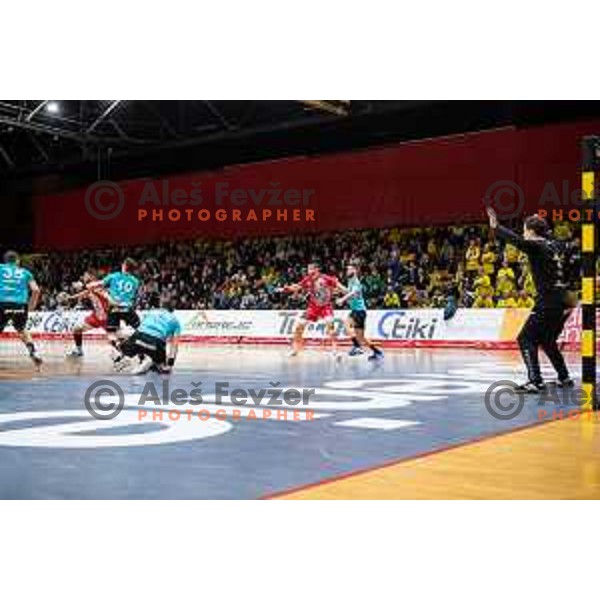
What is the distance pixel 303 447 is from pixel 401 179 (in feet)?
66.3

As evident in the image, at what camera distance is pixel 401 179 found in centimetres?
2528

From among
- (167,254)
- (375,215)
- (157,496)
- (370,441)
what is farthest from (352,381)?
(167,254)

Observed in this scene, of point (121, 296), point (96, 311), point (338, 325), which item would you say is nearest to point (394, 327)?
point (338, 325)

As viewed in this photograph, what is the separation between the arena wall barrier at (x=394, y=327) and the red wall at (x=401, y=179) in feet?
13.8

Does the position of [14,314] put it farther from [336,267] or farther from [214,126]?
[214,126]

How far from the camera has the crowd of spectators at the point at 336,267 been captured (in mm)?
20859

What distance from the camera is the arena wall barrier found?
19.6 m

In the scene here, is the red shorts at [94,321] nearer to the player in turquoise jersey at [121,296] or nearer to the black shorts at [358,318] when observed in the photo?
the player in turquoise jersey at [121,296]

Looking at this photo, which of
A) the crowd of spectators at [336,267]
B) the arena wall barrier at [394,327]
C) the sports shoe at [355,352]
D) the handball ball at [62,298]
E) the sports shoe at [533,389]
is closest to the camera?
the sports shoe at [533,389]

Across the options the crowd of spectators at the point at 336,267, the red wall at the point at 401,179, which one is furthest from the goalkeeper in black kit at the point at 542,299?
the red wall at the point at 401,179

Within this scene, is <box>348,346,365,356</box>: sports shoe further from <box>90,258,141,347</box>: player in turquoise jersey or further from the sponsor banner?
<box>90,258,141,347</box>: player in turquoise jersey

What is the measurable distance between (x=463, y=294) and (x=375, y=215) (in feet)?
18.1

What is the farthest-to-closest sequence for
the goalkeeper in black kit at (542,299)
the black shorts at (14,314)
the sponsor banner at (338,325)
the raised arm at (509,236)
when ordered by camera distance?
the sponsor banner at (338,325), the black shorts at (14,314), the goalkeeper in black kit at (542,299), the raised arm at (509,236)
